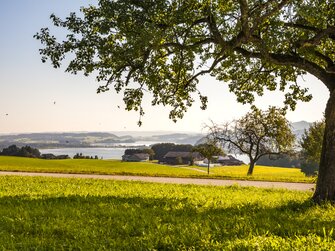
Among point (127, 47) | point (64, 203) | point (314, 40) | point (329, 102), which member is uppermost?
point (314, 40)

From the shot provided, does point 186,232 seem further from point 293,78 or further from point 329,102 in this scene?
point 293,78

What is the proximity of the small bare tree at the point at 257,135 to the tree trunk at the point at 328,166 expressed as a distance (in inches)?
1420

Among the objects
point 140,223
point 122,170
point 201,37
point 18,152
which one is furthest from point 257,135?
point 18,152

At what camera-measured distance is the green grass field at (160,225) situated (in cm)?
691

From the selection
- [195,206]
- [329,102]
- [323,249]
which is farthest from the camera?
[329,102]

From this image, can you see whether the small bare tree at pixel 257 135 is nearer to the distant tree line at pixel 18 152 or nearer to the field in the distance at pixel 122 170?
the field in the distance at pixel 122 170

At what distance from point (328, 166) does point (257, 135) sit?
39.0 m

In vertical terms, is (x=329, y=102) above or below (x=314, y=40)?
below

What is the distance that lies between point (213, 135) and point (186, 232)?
43830mm

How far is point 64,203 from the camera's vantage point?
40.2 feet

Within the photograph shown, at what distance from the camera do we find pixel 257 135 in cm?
5191

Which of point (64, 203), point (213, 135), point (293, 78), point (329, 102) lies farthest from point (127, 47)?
point (213, 135)

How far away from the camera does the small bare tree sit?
165ft

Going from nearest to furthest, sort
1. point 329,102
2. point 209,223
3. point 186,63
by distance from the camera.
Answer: point 209,223
point 329,102
point 186,63
